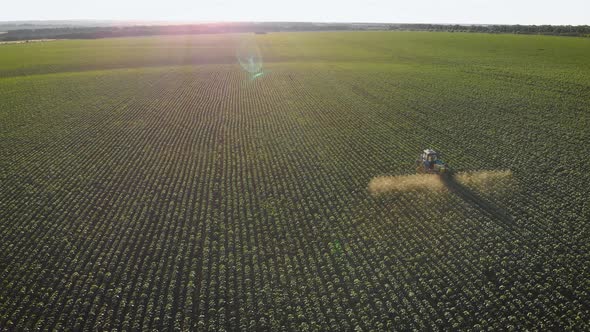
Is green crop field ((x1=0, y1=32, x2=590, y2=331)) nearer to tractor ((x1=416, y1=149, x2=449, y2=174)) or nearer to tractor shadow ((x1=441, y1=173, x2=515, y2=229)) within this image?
tractor shadow ((x1=441, y1=173, x2=515, y2=229))

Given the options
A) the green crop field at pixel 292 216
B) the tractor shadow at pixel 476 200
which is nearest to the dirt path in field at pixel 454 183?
the tractor shadow at pixel 476 200

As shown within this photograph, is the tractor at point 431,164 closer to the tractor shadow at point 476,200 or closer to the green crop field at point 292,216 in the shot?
the tractor shadow at point 476,200

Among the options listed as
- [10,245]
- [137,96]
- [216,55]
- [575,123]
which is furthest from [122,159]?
[216,55]

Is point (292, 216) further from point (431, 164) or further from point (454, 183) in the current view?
point (454, 183)

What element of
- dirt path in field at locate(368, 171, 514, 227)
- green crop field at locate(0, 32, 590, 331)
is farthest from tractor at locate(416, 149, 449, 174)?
green crop field at locate(0, 32, 590, 331)

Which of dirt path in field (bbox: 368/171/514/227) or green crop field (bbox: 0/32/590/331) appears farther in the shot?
dirt path in field (bbox: 368/171/514/227)
